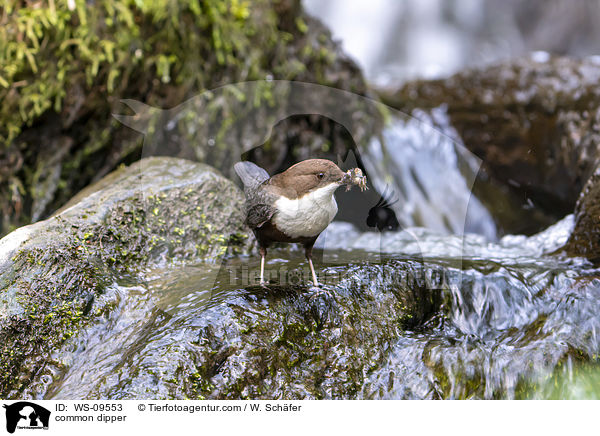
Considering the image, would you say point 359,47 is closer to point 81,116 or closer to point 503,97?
point 503,97

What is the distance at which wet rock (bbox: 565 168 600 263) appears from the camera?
3166 mm

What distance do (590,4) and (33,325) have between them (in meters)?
8.63

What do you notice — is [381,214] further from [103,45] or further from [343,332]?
[103,45]

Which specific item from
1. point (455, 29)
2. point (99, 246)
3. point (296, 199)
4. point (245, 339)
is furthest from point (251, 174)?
point (455, 29)

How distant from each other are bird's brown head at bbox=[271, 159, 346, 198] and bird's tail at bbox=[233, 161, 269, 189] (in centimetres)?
19

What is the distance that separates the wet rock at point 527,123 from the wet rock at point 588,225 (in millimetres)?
502

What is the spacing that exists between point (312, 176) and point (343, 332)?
83 cm

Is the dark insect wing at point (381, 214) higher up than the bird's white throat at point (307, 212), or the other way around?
the dark insect wing at point (381, 214)

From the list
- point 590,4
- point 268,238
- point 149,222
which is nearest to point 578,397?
point 268,238

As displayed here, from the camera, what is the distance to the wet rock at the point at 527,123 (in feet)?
13.9

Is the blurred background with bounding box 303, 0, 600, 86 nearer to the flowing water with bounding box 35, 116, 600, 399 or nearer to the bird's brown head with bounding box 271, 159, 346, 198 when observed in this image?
the flowing water with bounding box 35, 116, 600, 399

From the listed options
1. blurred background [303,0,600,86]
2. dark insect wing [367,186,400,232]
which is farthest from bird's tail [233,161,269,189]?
blurred background [303,0,600,86]
